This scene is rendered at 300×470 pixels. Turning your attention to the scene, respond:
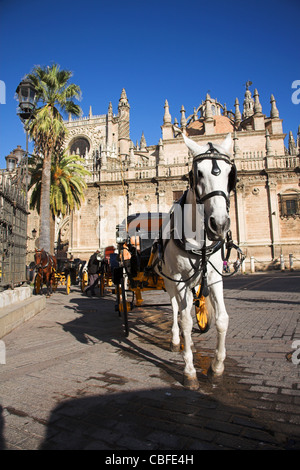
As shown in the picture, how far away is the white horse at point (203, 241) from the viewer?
2504 millimetres

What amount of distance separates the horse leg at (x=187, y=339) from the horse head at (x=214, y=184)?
2.88 ft

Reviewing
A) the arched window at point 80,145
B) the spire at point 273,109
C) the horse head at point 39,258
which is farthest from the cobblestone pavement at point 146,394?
the arched window at point 80,145

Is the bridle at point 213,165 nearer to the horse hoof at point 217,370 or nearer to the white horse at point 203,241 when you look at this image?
the white horse at point 203,241

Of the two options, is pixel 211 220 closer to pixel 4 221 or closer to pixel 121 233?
pixel 121 233

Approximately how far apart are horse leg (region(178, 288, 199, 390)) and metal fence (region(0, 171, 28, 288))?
4414 millimetres

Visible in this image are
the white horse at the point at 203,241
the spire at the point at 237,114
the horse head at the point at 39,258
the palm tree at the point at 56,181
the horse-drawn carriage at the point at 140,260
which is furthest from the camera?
the spire at the point at 237,114

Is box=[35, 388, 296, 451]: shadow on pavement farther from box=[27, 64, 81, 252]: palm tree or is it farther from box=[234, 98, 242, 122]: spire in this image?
box=[234, 98, 242, 122]: spire

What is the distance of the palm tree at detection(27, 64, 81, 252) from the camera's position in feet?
56.7

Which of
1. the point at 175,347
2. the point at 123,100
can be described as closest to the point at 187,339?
the point at 175,347

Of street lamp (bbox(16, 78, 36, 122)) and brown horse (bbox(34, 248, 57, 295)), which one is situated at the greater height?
street lamp (bbox(16, 78, 36, 122))

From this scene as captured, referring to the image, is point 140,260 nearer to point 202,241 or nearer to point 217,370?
point 202,241

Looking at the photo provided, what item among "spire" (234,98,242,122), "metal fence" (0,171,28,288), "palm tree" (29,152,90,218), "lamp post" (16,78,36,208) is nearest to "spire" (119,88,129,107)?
"spire" (234,98,242,122)

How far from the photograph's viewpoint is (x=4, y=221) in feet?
19.3

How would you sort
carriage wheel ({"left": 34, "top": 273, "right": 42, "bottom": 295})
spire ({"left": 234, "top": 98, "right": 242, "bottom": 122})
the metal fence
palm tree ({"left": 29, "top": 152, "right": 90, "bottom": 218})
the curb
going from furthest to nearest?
spire ({"left": 234, "top": 98, "right": 242, "bottom": 122})
palm tree ({"left": 29, "top": 152, "right": 90, "bottom": 218})
carriage wheel ({"left": 34, "top": 273, "right": 42, "bottom": 295})
the metal fence
the curb
